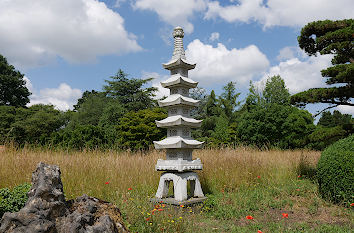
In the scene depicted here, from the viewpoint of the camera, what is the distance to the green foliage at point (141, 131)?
58.1 ft

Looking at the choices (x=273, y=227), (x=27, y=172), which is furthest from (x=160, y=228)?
(x=27, y=172)

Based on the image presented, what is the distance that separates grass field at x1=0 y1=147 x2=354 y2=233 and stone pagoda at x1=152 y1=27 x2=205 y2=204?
1.53ft

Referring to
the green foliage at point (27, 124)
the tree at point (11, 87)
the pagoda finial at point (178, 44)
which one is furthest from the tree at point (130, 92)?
A: the pagoda finial at point (178, 44)

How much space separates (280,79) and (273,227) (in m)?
31.2

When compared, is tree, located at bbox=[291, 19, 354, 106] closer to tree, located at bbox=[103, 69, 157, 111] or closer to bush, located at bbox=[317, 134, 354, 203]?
bush, located at bbox=[317, 134, 354, 203]

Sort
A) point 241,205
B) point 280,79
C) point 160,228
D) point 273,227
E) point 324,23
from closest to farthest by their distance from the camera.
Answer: point 160,228
point 273,227
point 241,205
point 324,23
point 280,79

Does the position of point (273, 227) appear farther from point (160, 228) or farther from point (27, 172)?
point (27, 172)

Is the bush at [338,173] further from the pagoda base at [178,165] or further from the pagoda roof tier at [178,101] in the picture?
the pagoda roof tier at [178,101]

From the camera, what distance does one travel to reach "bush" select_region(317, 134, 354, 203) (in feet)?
20.0

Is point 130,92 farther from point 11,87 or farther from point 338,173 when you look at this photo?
point 338,173

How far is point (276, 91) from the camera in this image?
3216 centimetres

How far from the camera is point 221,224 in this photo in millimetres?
5211

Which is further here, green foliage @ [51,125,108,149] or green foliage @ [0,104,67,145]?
green foliage @ [0,104,67,145]

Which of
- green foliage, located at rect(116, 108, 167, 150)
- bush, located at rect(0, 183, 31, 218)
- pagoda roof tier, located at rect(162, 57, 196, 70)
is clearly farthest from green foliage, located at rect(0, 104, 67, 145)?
bush, located at rect(0, 183, 31, 218)
